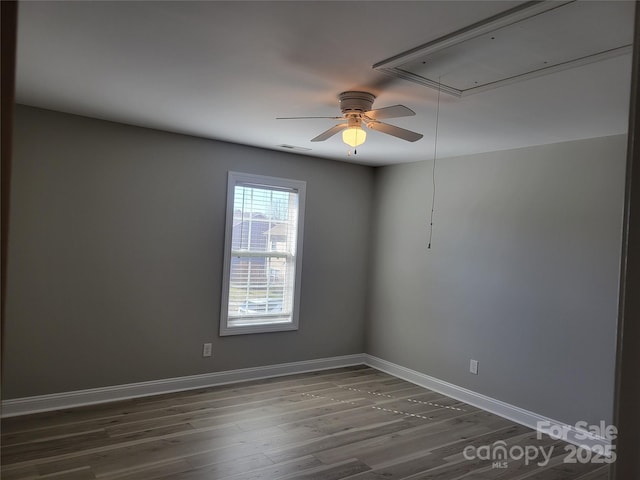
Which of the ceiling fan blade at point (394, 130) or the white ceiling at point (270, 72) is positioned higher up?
the white ceiling at point (270, 72)

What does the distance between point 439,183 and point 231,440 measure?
123 inches

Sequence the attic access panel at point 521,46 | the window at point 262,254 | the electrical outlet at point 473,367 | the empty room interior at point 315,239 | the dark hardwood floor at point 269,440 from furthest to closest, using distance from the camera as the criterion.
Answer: the window at point 262,254 → the electrical outlet at point 473,367 → the dark hardwood floor at point 269,440 → the empty room interior at point 315,239 → the attic access panel at point 521,46

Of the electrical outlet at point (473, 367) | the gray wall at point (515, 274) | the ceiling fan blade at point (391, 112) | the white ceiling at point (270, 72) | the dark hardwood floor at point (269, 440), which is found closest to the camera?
the white ceiling at point (270, 72)

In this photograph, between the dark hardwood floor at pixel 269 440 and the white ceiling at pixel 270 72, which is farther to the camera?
the dark hardwood floor at pixel 269 440

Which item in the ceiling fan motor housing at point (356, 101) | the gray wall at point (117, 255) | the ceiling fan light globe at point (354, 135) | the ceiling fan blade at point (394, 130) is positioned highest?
the ceiling fan motor housing at point (356, 101)

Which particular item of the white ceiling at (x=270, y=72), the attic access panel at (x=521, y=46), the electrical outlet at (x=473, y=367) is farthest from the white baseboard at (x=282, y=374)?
the attic access panel at (x=521, y=46)

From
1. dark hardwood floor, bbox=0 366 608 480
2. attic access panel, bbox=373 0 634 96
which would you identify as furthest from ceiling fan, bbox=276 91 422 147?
dark hardwood floor, bbox=0 366 608 480

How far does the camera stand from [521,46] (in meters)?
1.94

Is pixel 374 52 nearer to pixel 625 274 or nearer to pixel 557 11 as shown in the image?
pixel 557 11

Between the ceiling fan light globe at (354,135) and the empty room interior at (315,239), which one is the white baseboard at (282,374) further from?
the ceiling fan light globe at (354,135)

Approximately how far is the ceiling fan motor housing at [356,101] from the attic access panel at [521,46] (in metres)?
0.33

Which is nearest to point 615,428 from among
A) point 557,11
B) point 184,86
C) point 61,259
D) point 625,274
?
point 625,274

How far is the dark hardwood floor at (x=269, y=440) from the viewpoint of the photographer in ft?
9.23

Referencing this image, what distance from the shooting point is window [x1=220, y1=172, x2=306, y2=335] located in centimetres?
445
